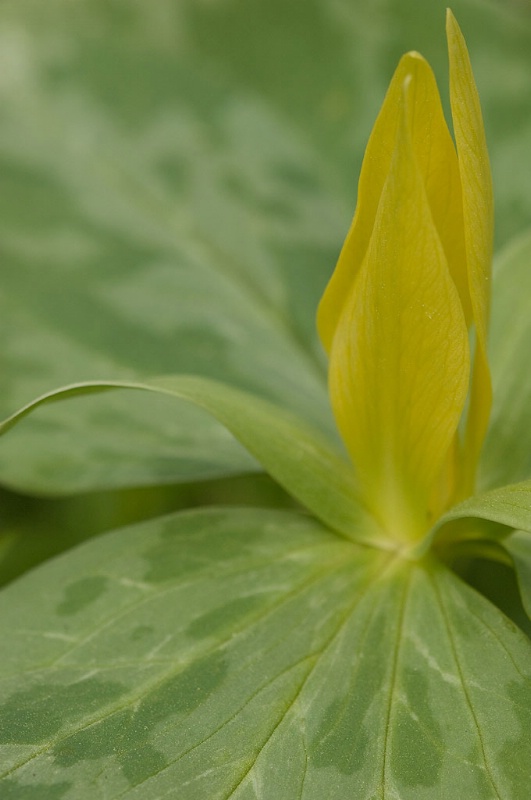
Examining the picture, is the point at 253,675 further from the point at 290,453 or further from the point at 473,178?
the point at 473,178

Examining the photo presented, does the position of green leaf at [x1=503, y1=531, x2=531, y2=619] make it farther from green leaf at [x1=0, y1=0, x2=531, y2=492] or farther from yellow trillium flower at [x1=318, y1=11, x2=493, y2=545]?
green leaf at [x1=0, y1=0, x2=531, y2=492]

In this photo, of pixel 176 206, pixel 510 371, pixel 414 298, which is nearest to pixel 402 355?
pixel 414 298

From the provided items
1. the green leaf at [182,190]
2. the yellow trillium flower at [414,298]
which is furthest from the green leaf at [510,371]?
the green leaf at [182,190]

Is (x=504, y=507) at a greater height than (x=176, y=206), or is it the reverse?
(x=176, y=206)

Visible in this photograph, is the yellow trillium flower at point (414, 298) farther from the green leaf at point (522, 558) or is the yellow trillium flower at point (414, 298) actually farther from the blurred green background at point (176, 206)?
the blurred green background at point (176, 206)

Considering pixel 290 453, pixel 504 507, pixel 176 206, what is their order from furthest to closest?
pixel 176 206
pixel 290 453
pixel 504 507

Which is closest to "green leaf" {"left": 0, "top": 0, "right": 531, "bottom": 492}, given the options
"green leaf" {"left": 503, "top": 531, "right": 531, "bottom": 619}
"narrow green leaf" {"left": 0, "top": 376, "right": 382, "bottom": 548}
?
"narrow green leaf" {"left": 0, "top": 376, "right": 382, "bottom": 548}
